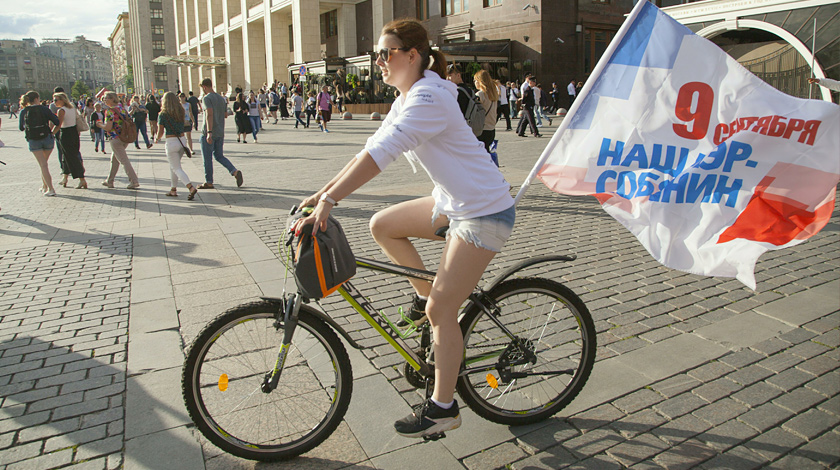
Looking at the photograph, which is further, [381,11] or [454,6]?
[381,11]

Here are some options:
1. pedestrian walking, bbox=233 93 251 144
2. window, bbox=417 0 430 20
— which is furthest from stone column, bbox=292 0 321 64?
pedestrian walking, bbox=233 93 251 144

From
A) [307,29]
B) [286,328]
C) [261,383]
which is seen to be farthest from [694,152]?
[307,29]

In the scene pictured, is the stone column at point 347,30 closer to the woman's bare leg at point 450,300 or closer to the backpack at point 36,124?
the backpack at point 36,124

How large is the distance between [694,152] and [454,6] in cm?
3882

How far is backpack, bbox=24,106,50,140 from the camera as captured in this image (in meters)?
10.6

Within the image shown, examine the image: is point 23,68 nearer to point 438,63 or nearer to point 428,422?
point 438,63

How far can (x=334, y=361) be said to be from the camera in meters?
2.71

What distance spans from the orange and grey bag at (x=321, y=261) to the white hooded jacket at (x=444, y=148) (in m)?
0.36

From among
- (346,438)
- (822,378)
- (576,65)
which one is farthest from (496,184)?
(576,65)

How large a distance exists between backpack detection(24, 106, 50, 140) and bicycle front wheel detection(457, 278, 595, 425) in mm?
10645

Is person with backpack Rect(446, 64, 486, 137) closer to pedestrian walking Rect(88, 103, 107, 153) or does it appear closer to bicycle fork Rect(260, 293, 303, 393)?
bicycle fork Rect(260, 293, 303, 393)

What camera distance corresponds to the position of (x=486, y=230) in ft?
8.46

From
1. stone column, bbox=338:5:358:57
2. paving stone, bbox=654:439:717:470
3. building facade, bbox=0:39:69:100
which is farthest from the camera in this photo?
building facade, bbox=0:39:69:100

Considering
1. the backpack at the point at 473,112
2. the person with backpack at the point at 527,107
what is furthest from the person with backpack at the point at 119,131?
the person with backpack at the point at 527,107
